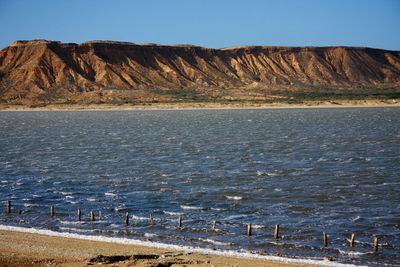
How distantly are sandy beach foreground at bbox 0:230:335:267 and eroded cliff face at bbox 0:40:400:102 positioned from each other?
120834 mm

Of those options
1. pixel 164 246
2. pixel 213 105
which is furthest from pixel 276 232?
pixel 213 105

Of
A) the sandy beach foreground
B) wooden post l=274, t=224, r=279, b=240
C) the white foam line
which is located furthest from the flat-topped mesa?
wooden post l=274, t=224, r=279, b=240

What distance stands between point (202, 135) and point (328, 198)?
3266 cm

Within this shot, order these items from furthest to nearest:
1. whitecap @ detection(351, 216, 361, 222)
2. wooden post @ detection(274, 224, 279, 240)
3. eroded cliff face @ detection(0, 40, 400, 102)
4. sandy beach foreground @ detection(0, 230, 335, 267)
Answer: eroded cliff face @ detection(0, 40, 400, 102)
whitecap @ detection(351, 216, 361, 222)
wooden post @ detection(274, 224, 279, 240)
sandy beach foreground @ detection(0, 230, 335, 267)

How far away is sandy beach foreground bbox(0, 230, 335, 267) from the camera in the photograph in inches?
A: 514

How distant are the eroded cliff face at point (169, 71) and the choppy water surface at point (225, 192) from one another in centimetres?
9873

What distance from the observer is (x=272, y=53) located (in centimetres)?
19475

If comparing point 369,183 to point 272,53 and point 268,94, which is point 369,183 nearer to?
point 268,94

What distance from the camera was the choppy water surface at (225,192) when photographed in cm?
1719

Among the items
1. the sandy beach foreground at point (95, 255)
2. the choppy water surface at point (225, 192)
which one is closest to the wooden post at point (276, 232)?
the choppy water surface at point (225, 192)

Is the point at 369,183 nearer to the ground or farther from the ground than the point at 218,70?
nearer to the ground

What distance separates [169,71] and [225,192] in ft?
476

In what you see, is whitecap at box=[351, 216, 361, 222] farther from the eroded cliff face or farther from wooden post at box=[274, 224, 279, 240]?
the eroded cliff face

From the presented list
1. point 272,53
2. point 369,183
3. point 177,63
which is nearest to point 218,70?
point 177,63
